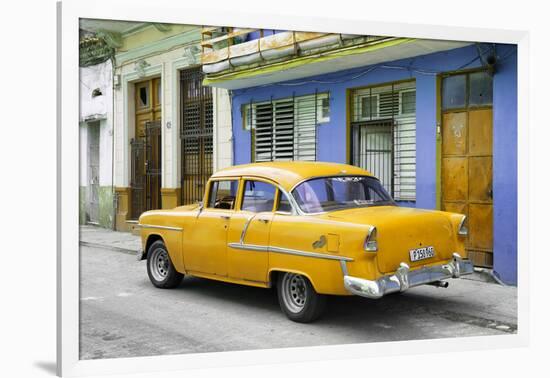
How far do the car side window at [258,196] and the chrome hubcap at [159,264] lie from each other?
1.37 metres

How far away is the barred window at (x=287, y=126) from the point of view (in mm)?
7230

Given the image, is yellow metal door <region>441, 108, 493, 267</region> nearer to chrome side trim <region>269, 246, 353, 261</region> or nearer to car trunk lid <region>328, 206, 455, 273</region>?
car trunk lid <region>328, 206, 455, 273</region>

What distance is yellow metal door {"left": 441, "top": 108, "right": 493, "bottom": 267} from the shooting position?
6879mm

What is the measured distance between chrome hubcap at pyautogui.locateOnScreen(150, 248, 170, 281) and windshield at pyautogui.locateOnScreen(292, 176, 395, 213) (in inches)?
78.4

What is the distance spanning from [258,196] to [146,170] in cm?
134

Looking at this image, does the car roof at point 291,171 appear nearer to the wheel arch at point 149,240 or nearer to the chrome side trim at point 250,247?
the chrome side trim at point 250,247

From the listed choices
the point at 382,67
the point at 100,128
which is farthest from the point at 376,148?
the point at 100,128

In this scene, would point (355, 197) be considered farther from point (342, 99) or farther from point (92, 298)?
point (92, 298)

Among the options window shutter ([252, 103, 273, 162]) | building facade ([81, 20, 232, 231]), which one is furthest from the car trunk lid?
building facade ([81, 20, 232, 231])

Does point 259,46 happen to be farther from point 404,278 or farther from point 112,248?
point 404,278

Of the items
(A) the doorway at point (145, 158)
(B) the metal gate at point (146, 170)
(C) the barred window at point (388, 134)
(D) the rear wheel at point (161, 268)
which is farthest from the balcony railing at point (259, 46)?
(D) the rear wheel at point (161, 268)

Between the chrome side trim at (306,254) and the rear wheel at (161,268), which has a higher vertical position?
the chrome side trim at (306,254)

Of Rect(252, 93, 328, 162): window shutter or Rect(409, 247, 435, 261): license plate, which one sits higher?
Rect(252, 93, 328, 162): window shutter

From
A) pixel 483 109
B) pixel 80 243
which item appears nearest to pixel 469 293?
pixel 483 109
